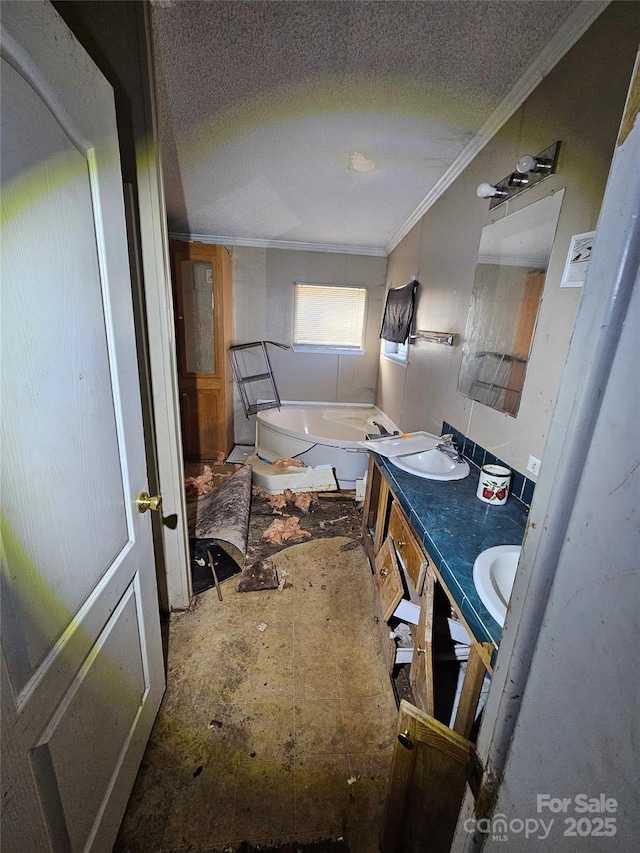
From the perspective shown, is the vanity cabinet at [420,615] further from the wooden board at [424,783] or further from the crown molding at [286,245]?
the crown molding at [286,245]

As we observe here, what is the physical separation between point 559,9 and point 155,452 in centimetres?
223

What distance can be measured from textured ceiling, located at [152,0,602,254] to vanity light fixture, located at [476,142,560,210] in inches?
13.1

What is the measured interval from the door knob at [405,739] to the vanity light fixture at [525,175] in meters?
1.89

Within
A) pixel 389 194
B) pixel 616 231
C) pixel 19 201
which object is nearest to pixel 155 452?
pixel 19 201

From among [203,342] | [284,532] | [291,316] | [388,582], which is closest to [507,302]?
[388,582]

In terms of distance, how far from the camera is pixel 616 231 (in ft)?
1.07

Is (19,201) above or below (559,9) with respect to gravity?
below

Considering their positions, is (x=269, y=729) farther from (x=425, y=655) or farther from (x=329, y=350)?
(x=329, y=350)

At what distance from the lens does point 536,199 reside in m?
1.40

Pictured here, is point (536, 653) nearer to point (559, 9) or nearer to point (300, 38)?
point (559, 9)

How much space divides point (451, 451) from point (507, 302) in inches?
31.1

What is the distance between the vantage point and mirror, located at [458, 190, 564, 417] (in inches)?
54.3

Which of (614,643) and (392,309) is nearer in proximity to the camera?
(614,643)

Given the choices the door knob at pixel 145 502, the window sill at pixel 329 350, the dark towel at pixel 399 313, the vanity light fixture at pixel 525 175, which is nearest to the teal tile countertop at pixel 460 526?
the door knob at pixel 145 502
